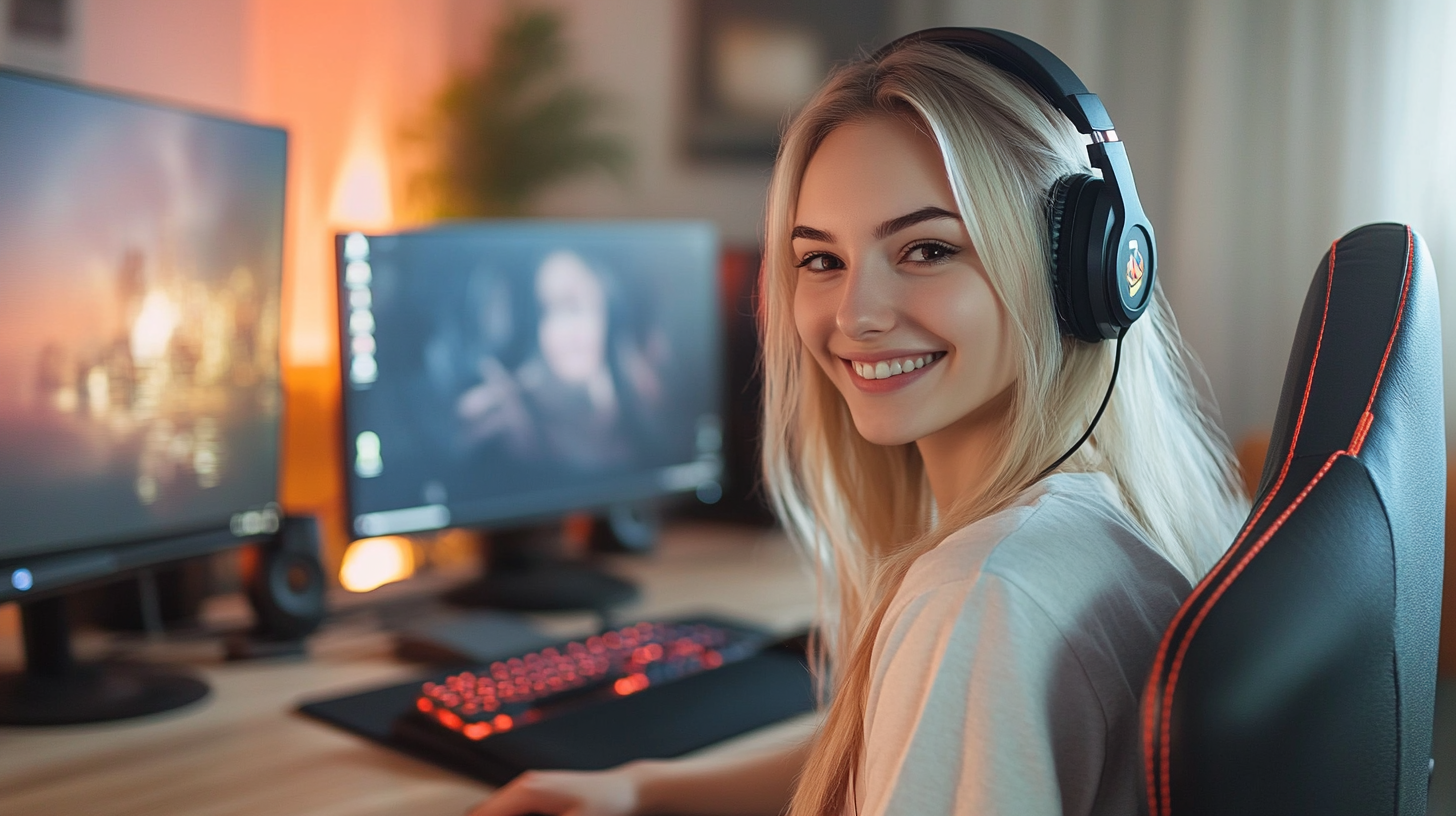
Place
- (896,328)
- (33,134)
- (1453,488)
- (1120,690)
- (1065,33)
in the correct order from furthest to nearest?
(1065,33)
(1453,488)
(33,134)
(896,328)
(1120,690)

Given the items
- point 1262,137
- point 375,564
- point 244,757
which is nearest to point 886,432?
point 244,757

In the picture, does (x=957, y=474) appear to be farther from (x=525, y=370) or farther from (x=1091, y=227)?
(x=525, y=370)

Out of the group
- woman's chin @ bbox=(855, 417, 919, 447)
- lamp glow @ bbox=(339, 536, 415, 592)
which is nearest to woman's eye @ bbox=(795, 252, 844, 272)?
woman's chin @ bbox=(855, 417, 919, 447)

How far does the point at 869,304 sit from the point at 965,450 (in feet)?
0.47

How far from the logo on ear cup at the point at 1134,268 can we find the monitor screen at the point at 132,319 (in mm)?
854

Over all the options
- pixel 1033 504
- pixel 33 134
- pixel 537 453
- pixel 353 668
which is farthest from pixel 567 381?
pixel 1033 504

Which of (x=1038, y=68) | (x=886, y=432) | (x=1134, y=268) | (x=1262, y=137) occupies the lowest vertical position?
(x=886, y=432)

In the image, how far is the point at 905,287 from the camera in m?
0.77

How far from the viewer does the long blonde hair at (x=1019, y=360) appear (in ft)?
2.40

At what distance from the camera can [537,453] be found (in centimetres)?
146

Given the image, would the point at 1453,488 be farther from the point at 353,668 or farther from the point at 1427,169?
the point at 353,668

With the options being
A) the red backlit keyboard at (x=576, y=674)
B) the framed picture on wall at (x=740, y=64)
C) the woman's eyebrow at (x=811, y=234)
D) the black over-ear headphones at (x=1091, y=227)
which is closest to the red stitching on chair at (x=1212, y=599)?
the black over-ear headphones at (x=1091, y=227)

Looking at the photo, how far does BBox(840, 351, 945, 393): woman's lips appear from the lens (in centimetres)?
77

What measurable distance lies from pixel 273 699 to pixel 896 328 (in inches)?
28.2
